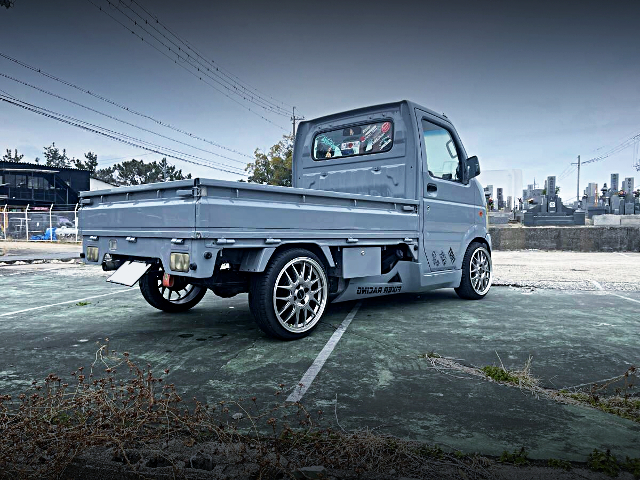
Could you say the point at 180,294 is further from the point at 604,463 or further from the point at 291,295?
the point at 604,463

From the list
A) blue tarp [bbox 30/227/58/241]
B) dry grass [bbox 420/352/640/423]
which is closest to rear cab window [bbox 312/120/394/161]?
dry grass [bbox 420/352/640/423]

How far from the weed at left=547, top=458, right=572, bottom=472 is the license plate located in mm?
3646

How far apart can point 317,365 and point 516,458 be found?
183 centimetres

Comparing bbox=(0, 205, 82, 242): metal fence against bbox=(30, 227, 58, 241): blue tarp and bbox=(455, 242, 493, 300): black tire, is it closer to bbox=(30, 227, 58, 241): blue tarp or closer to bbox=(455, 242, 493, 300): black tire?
bbox=(30, 227, 58, 241): blue tarp

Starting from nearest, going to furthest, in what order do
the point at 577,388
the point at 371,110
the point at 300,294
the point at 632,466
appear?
the point at 632,466
the point at 577,388
the point at 300,294
the point at 371,110

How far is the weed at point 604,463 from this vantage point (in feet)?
7.28

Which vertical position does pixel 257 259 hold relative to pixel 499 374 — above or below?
above

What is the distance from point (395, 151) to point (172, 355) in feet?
12.1

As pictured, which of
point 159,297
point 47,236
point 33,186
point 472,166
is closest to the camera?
point 159,297

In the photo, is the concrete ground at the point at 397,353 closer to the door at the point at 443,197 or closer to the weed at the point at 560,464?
the weed at the point at 560,464

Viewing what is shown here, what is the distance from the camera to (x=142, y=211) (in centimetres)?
Result: 452

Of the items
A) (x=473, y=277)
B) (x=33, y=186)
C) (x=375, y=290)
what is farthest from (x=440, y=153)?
(x=33, y=186)

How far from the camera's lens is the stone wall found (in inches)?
763

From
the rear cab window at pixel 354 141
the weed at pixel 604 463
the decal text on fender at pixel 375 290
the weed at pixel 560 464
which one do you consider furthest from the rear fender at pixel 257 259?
the weed at pixel 604 463
